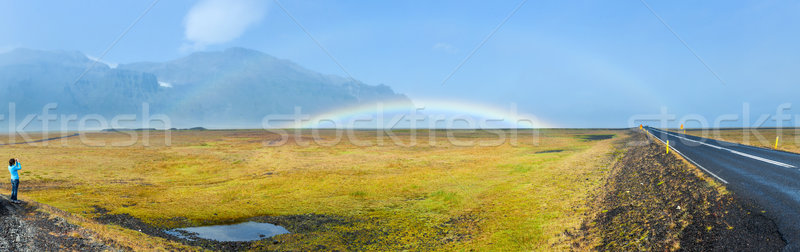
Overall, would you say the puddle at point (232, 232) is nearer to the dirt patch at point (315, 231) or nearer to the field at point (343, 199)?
the dirt patch at point (315, 231)

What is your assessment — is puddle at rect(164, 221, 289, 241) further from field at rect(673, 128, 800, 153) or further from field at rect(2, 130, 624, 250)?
field at rect(673, 128, 800, 153)

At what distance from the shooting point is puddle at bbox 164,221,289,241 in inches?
749

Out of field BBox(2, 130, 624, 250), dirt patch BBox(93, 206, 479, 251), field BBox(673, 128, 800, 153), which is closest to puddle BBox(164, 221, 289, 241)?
dirt patch BBox(93, 206, 479, 251)

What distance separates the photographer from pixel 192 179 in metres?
39.7

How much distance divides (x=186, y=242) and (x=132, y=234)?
2.28 meters

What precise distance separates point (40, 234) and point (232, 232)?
7743 mm

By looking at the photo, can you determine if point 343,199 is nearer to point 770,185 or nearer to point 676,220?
point 676,220

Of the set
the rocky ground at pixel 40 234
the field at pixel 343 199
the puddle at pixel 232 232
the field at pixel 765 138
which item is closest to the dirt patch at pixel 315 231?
the field at pixel 343 199

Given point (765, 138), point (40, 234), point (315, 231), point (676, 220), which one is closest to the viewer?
point (676, 220)

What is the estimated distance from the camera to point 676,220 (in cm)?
1248

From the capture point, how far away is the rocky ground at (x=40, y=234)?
43.5 feet

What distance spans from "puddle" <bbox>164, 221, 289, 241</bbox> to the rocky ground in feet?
15.2

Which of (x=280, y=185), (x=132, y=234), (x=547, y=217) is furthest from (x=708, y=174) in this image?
(x=280, y=185)

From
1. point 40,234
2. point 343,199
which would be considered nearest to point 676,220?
point 343,199
